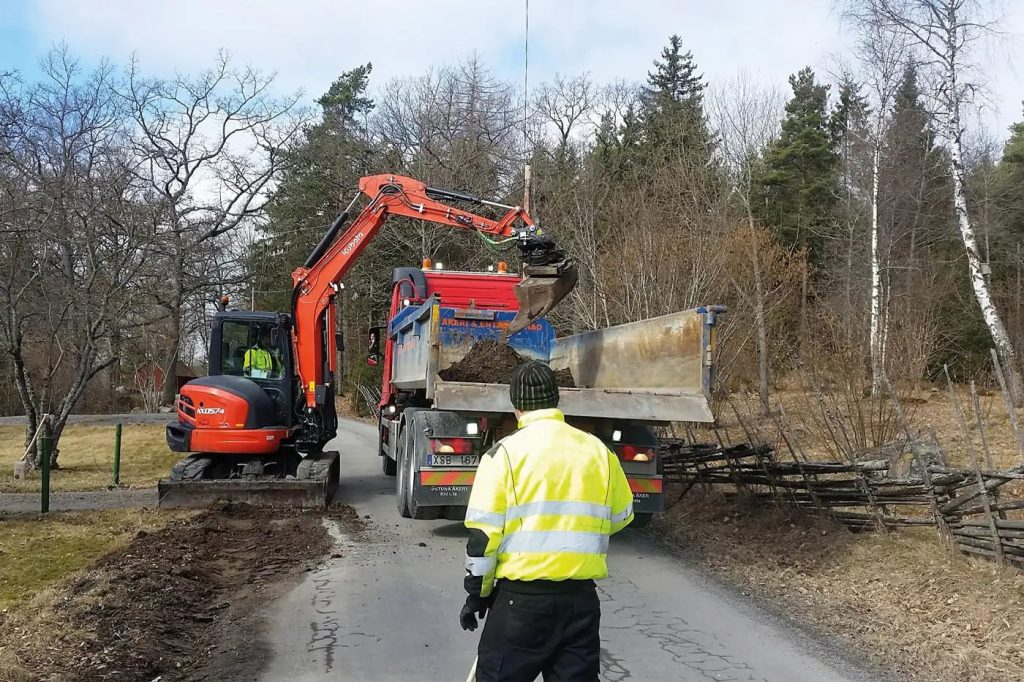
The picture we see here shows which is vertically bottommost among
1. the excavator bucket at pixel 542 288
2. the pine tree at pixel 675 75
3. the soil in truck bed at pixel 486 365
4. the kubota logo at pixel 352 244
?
the soil in truck bed at pixel 486 365

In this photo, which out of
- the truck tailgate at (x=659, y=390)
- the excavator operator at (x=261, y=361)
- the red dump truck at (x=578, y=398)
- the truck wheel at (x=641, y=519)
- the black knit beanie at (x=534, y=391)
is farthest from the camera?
the excavator operator at (x=261, y=361)

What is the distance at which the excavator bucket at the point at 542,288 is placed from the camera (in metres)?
8.45

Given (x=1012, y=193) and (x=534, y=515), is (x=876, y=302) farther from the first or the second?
(x=534, y=515)

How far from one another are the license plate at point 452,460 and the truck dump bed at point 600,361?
2.05 ft

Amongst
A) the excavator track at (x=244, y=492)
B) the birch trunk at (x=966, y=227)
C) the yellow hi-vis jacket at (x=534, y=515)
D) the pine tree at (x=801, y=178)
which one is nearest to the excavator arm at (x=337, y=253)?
the excavator track at (x=244, y=492)

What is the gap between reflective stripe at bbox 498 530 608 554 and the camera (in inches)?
123

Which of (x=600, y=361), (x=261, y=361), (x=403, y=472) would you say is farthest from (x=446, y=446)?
(x=261, y=361)

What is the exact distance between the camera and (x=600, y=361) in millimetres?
9711

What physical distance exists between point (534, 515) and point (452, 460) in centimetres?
502

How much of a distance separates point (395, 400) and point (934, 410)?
33.5 feet

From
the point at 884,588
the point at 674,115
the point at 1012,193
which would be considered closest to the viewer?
the point at 884,588

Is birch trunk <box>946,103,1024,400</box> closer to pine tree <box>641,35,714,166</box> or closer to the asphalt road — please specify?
pine tree <box>641,35,714,166</box>

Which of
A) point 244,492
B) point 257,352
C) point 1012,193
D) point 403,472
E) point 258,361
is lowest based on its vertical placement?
point 244,492

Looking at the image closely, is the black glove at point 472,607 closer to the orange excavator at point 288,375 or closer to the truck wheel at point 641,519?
the truck wheel at point 641,519
